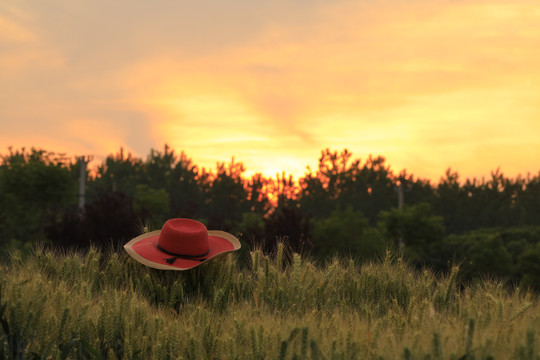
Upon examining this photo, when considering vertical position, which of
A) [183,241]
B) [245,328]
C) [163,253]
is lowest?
[245,328]

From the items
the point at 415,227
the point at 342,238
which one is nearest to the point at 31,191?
the point at 342,238

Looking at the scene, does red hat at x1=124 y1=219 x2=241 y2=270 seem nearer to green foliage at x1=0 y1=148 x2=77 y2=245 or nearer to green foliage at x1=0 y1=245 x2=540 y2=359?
green foliage at x1=0 y1=245 x2=540 y2=359

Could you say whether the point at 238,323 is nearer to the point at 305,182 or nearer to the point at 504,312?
the point at 504,312

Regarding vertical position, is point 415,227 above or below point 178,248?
below

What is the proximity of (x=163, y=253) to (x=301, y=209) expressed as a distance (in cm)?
4278

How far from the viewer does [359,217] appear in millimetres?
27469

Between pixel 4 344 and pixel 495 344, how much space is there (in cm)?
319

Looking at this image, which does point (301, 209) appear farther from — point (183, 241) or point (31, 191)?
point (183, 241)

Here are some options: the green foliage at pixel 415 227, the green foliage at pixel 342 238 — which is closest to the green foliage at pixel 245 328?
the green foliage at pixel 342 238

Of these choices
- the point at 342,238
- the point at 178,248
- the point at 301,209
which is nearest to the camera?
the point at 178,248

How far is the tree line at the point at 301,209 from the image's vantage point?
20391 mm

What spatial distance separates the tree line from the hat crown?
82 centimetres

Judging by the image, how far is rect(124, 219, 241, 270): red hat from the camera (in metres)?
6.11

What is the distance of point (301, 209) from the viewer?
160 feet
